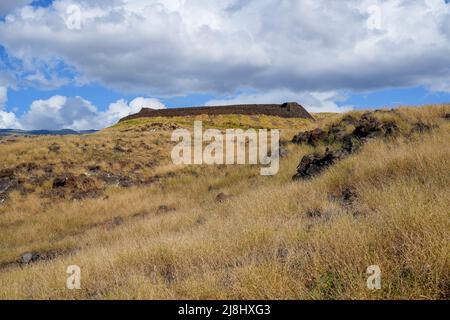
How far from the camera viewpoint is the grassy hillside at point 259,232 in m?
3.89

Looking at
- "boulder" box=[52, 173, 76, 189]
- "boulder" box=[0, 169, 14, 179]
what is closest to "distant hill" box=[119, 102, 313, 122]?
"boulder" box=[0, 169, 14, 179]

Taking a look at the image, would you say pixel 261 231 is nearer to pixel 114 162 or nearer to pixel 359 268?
pixel 359 268

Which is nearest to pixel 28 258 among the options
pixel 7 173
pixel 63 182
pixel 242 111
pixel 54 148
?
pixel 63 182

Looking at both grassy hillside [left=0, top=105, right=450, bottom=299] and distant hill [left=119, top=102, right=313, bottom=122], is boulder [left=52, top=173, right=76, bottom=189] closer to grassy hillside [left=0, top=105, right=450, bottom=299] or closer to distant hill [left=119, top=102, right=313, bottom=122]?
grassy hillside [left=0, top=105, right=450, bottom=299]

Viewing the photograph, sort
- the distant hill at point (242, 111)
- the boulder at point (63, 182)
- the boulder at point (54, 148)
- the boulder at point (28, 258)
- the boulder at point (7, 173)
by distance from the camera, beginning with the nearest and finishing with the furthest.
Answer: the boulder at point (28, 258) < the boulder at point (63, 182) < the boulder at point (7, 173) < the boulder at point (54, 148) < the distant hill at point (242, 111)

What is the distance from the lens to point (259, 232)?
231 inches

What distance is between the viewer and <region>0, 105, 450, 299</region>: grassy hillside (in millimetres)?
3887

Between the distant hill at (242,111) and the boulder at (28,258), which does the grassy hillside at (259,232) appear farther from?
the distant hill at (242,111)

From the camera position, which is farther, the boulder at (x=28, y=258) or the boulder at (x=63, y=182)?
the boulder at (x=63, y=182)

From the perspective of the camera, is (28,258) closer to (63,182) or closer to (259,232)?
(259,232)

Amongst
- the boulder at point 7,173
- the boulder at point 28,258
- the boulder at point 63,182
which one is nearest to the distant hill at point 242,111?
the boulder at point 7,173

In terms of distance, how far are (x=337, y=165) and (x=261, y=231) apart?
18.0ft

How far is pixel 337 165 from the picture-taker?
10688mm

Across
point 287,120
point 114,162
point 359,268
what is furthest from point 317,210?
point 287,120
